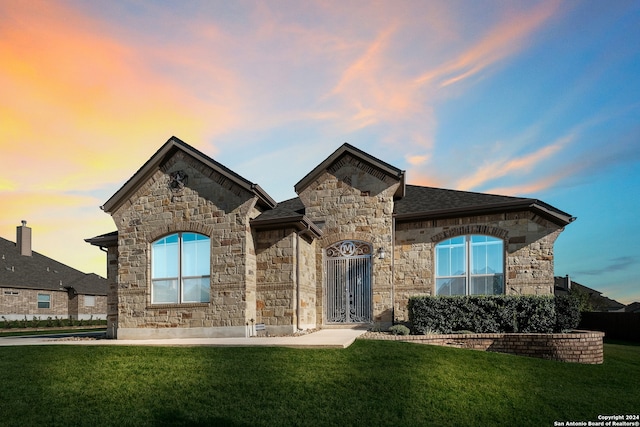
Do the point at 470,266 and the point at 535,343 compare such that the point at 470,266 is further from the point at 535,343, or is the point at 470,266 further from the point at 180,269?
the point at 180,269

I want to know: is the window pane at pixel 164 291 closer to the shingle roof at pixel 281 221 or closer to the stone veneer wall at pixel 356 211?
the shingle roof at pixel 281 221

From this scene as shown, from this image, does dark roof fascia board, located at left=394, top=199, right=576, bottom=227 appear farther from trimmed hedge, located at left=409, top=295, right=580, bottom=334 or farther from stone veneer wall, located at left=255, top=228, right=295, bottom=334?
stone veneer wall, located at left=255, top=228, right=295, bottom=334

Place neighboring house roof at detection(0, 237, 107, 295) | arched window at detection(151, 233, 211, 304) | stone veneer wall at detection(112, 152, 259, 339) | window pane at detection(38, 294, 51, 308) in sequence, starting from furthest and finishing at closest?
window pane at detection(38, 294, 51, 308) < neighboring house roof at detection(0, 237, 107, 295) < arched window at detection(151, 233, 211, 304) < stone veneer wall at detection(112, 152, 259, 339)

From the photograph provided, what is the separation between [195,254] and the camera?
16.7 metres

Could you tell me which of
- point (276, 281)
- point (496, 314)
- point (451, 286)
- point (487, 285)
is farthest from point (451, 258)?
point (276, 281)

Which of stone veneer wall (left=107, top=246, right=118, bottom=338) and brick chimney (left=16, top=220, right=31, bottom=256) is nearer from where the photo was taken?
stone veneer wall (left=107, top=246, right=118, bottom=338)

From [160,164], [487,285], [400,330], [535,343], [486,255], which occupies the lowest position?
[535,343]

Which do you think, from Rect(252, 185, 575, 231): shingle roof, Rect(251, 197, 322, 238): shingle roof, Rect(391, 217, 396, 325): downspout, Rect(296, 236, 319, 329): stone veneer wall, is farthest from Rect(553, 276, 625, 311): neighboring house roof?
Rect(251, 197, 322, 238): shingle roof

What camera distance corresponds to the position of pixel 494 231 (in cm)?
1777

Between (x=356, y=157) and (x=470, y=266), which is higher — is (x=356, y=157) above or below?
above

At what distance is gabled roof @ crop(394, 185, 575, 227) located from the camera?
1711 centimetres

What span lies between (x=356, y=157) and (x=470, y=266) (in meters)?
5.75

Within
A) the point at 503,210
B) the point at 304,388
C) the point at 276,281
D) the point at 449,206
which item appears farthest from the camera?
the point at 449,206

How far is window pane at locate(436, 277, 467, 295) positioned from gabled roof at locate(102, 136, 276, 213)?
663cm
